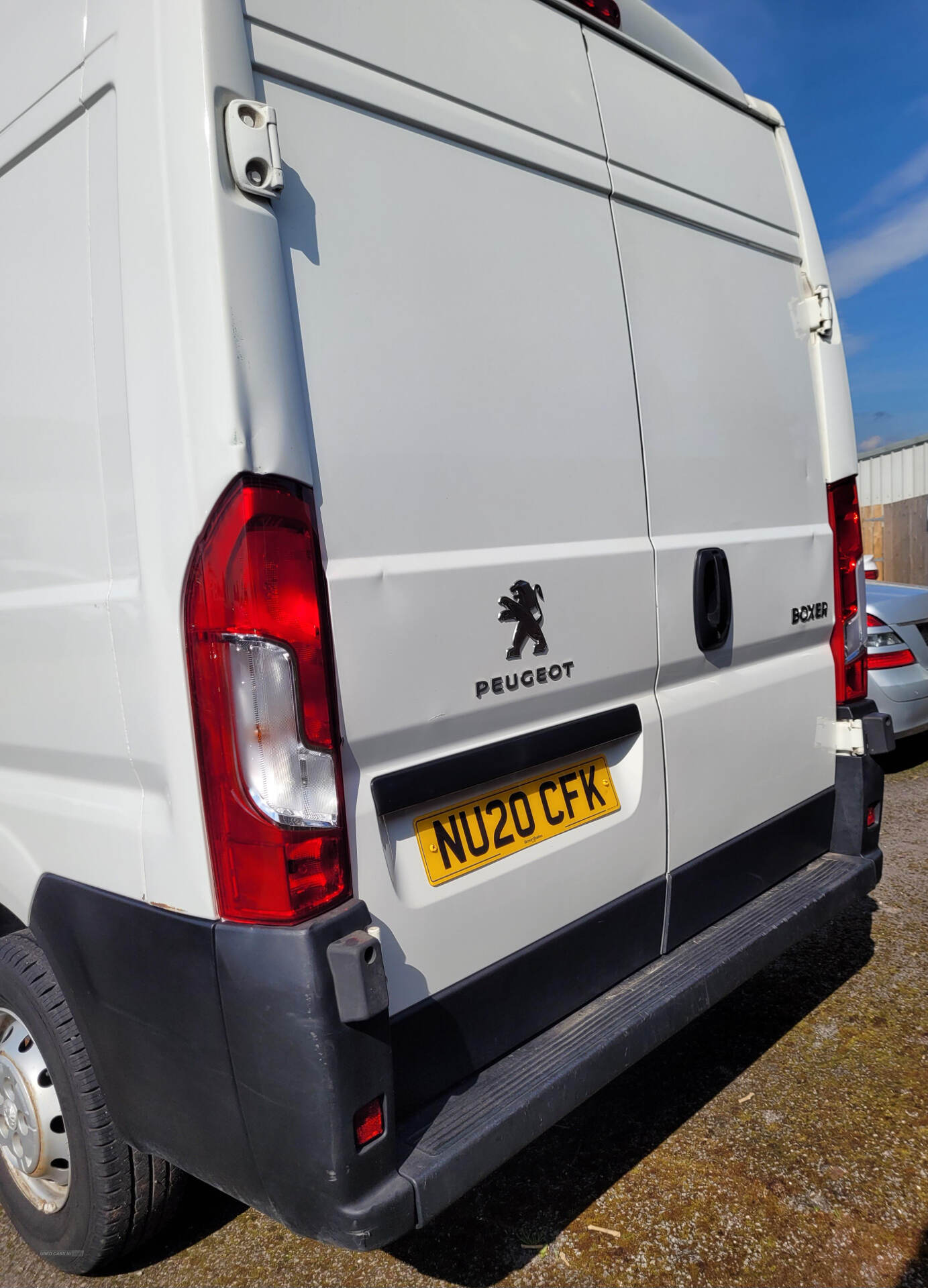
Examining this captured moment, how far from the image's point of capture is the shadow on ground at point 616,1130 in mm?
2213

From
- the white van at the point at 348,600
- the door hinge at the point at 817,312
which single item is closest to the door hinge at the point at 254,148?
the white van at the point at 348,600

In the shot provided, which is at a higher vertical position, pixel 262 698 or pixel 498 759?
pixel 262 698

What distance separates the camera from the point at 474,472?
1.94 meters

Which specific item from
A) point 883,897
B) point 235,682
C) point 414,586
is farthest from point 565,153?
point 883,897

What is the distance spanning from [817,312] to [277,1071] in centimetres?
252

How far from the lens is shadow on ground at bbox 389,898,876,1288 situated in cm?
221

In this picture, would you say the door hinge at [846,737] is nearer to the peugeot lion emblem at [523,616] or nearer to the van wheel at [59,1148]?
the peugeot lion emblem at [523,616]

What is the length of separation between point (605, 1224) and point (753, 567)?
1.62 meters

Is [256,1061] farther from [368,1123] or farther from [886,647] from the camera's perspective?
[886,647]

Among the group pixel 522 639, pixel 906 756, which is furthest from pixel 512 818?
pixel 906 756

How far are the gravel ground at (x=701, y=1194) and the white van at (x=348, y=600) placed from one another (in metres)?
0.33

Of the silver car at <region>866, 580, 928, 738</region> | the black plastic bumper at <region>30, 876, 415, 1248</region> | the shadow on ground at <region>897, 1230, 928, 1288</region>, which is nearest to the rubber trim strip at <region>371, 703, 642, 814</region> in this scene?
the black plastic bumper at <region>30, 876, 415, 1248</region>

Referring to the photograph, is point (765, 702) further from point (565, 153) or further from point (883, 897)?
point (883, 897)

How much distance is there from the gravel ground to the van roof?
8.95 feet
